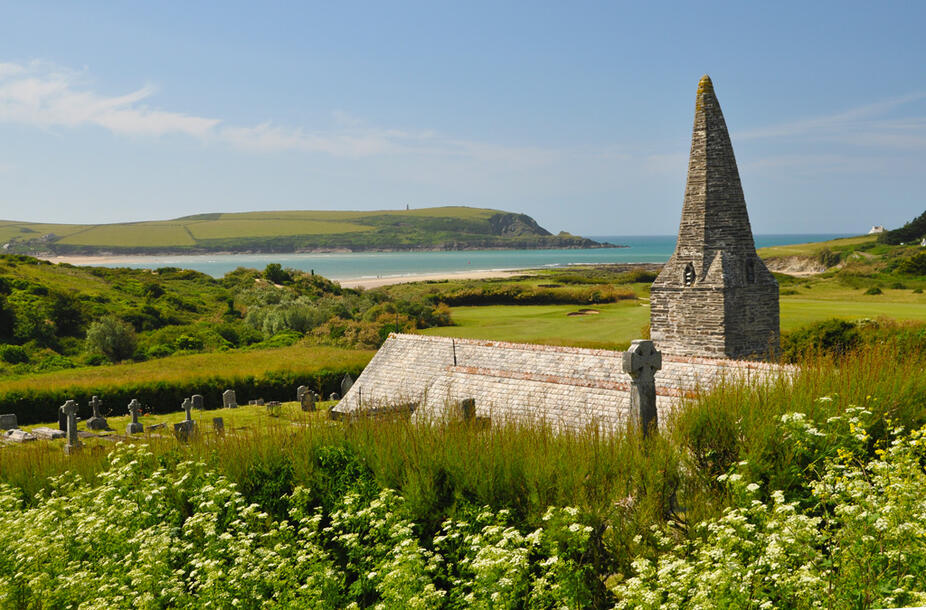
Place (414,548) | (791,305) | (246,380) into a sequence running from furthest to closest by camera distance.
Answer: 1. (791,305)
2. (246,380)
3. (414,548)

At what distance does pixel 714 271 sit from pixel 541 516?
1637cm

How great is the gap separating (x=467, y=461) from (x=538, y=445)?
104 centimetres

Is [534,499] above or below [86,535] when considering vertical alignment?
above

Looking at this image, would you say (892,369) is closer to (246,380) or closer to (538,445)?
(538,445)

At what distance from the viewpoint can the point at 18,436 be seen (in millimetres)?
25516

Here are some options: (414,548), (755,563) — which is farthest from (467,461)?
(755,563)

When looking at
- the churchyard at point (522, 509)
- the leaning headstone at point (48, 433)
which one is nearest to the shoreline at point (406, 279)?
the leaning headstone at point (48, 433)

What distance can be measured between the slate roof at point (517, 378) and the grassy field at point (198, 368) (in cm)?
1158

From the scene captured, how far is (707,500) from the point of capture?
788cm

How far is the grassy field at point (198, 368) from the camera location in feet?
106

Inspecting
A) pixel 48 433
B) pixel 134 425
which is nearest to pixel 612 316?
pixel 134 425

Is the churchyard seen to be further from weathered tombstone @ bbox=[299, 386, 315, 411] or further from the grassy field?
the grassy field

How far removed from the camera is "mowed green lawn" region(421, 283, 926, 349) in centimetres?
3794

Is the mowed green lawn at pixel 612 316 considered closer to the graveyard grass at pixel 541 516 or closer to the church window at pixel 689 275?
the church window at pixel 689 275
